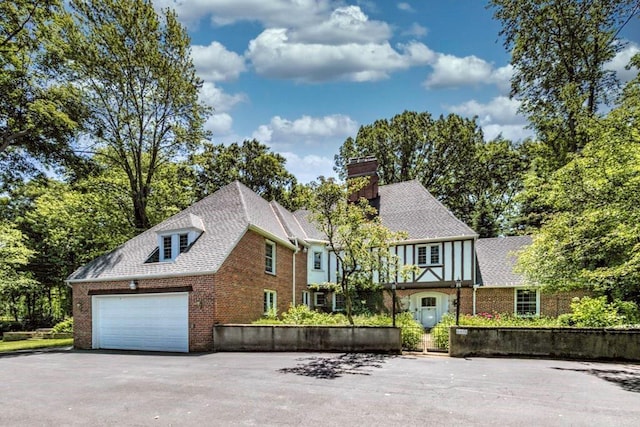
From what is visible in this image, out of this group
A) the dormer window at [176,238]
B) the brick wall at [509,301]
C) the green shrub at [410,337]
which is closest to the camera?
the green shrub at [410,337]

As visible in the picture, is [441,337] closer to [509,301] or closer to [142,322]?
[509,301]

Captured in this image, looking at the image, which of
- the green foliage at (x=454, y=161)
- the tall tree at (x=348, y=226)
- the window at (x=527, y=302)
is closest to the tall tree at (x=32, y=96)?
the tall tree at (x=348, y=226)

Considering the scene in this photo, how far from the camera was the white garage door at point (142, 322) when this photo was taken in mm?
14523

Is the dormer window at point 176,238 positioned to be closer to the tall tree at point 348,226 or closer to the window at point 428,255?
the tall tree at point 348,226

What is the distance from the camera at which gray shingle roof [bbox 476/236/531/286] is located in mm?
19406

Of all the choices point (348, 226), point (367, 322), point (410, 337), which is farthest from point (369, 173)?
point (410, 337)

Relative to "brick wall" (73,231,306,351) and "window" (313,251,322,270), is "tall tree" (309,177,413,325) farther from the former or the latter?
"window" (313,251,322,270)

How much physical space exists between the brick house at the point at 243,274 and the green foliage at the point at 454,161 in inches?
427

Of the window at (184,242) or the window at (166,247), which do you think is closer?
the window at (184,242)

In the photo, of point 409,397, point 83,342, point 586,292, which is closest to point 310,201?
point 409,397

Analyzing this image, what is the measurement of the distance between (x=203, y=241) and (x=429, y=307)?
40.4ft

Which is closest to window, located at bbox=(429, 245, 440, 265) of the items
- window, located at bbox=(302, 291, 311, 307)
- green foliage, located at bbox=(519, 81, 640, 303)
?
green foliage, located at bbox=(519, 81, 640, 303)

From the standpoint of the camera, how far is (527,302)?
62.8ft

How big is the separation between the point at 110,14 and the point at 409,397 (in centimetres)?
2309
